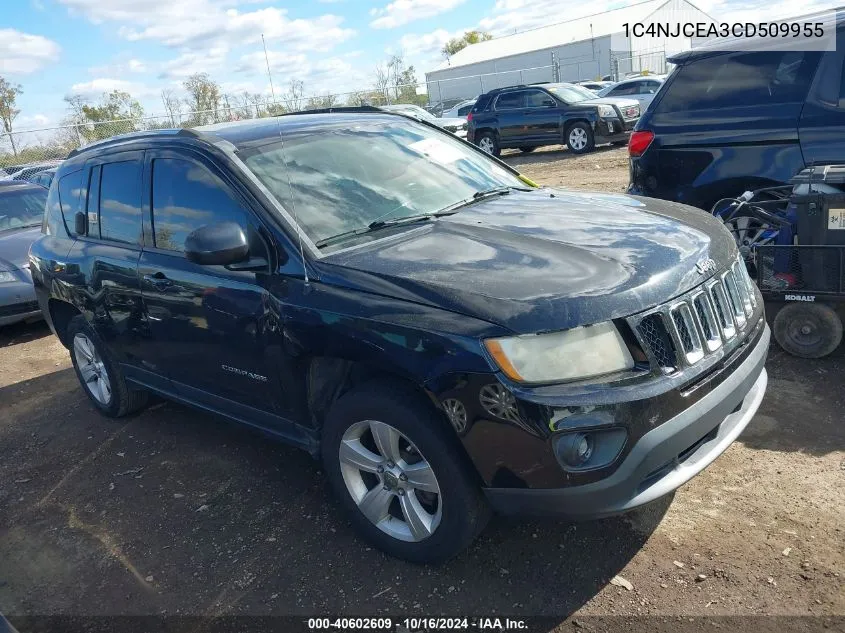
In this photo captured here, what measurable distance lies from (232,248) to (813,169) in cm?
372

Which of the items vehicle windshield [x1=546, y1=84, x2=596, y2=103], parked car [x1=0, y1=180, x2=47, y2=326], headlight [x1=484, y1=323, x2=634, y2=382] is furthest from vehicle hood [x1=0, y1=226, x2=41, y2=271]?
vehicle windshield [x1=546, y1=84, x2=596, y2=103]

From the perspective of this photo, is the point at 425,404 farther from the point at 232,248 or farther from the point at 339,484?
the point at 232,248

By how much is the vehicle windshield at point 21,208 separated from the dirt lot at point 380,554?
5350mm

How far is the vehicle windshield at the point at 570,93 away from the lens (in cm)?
1756

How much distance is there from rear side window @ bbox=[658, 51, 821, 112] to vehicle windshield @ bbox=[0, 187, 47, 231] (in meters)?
7.48

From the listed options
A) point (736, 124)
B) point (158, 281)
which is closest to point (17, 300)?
point (158, 281)

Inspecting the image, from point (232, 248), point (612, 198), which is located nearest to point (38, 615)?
point (232, 248)

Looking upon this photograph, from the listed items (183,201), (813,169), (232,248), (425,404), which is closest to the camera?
(425,404)

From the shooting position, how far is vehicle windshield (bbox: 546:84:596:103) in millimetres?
17562

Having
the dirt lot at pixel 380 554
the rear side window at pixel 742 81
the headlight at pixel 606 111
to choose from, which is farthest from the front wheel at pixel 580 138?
the dirt lot at pixel 380 554

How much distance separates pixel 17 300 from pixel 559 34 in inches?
2164

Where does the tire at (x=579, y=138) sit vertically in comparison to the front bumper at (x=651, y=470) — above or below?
above

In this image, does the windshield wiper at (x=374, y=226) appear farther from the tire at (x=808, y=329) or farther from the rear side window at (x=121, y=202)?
the tire at (x=808, y=329)

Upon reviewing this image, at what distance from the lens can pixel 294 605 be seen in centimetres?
293
